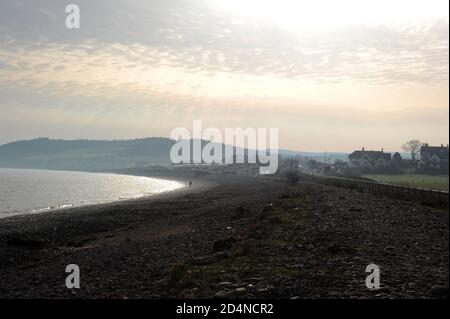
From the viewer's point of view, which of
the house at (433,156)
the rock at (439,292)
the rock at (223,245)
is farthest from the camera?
the house at (433,156)

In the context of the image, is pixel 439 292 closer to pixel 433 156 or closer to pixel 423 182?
pixel 423 182

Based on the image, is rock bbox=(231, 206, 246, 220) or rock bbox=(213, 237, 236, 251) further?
rock bbox=(231, 206, 246, 220)

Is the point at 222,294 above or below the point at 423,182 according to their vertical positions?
below

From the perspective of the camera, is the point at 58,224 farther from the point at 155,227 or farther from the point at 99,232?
the point at 155,227

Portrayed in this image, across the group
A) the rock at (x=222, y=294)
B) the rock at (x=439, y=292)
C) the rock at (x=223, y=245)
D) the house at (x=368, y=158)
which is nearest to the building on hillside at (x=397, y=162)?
the house at (x=368, y=158)

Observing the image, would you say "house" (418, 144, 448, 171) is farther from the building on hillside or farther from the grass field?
the grass field

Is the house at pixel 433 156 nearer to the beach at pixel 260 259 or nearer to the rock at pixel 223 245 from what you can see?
the beach at pixel 260 259

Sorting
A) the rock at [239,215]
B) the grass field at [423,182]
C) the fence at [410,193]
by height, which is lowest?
the rock at [239,215]

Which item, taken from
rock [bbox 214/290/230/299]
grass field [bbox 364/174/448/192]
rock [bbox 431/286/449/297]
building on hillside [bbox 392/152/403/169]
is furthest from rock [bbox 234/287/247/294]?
building on hillside [bbox 392/152/403/169]

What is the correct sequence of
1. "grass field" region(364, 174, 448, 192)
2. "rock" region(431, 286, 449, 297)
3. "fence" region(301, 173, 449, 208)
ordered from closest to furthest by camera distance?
"rock" region(431, 286, 449, 297) < "fence" region(301, 173, 449, 208) < "grass field" region(364, 174, 448, 192)

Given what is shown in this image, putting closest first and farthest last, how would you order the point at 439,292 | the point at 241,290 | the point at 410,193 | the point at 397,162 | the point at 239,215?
the point at 439,292 < the point at 241,290 < the point at 239,215 < the point at 410,193 < the point at 397,162

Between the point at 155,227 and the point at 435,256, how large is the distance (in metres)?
28.8

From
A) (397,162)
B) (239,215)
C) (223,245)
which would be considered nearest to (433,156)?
(397,162)
